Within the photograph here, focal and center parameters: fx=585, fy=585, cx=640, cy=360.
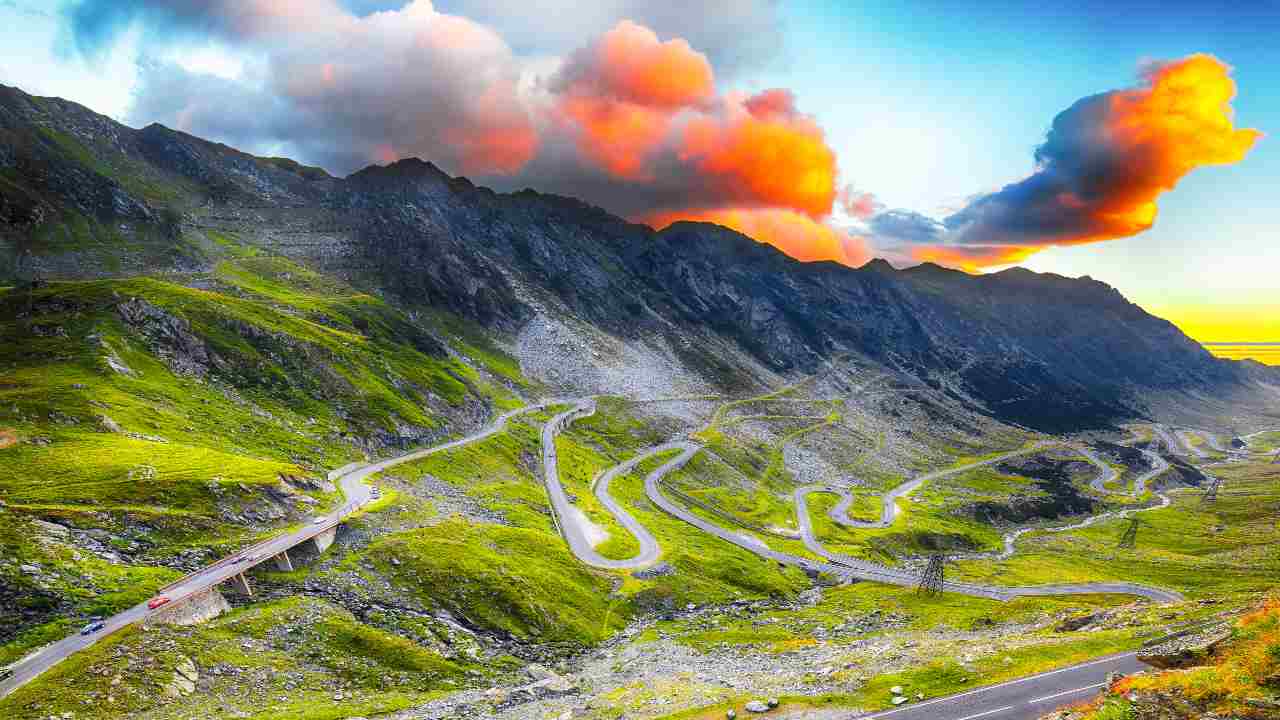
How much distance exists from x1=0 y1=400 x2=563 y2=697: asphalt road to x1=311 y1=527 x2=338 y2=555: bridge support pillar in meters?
0.42

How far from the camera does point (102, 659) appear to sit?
118ft

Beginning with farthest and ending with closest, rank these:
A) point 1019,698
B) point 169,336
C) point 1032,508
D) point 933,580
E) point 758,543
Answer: point 1032,508, point 758,543, point 169,336, point 933,580, point 1019,698

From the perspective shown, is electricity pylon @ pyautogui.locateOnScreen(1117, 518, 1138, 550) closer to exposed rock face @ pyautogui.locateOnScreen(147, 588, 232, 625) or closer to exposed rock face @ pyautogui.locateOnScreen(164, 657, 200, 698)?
exposed rock face @ pyautogui.locateOnScreen(147, 588, 232, 625)

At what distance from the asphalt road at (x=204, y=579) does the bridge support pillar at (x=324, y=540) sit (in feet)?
1.39

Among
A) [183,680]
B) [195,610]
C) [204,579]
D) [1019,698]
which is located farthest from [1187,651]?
[204,579]

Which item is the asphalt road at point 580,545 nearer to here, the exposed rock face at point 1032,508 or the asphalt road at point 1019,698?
the asphalt road at point 1019,698

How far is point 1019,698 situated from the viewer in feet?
112

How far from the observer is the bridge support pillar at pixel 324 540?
5778cm

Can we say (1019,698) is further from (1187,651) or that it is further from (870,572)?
(870,572)

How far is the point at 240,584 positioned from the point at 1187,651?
6579cm

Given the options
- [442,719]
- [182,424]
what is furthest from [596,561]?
[182,424]

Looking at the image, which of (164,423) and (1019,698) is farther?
(164,423)

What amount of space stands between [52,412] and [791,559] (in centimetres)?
10346

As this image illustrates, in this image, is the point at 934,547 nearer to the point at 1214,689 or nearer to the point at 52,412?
the point at 1214,689
